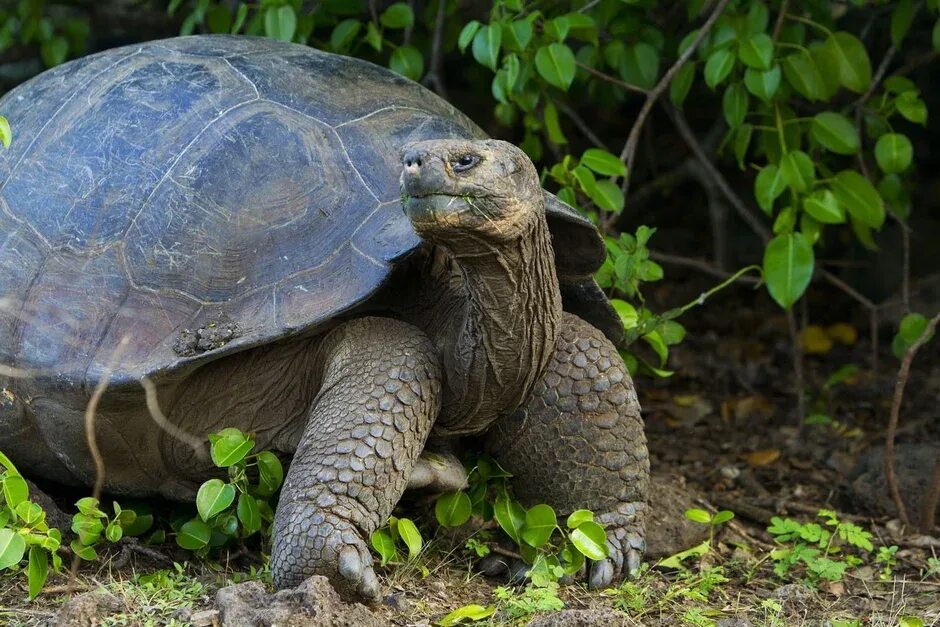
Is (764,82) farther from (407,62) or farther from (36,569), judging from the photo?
(36,569)

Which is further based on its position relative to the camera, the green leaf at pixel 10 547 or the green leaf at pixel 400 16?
the green leaf at pixel 400 16

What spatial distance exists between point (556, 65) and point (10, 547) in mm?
2268

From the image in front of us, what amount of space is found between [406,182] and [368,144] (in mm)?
853

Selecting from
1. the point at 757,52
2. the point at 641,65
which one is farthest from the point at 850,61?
the point at 641,65

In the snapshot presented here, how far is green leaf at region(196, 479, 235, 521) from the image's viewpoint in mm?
3230

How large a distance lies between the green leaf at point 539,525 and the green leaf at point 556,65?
142 centimetres

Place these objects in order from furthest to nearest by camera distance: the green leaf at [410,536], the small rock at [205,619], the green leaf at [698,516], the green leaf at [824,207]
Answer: the green leaf at [824,207] < the green leaf at [698,516] < the green leaf at [410,536] < the small rock at [205,619]

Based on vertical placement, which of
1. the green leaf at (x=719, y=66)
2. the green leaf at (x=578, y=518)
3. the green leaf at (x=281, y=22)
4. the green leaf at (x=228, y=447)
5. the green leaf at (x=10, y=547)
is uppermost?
the green leaf at (x=719, y=66)

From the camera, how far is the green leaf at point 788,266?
4.16 meters

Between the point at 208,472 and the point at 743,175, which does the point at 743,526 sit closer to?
the point at 208,472

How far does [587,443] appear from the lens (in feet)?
11.7

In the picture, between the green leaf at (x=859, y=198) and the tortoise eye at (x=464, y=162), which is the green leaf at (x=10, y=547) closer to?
the tortoise eye at (x=464, y=162)

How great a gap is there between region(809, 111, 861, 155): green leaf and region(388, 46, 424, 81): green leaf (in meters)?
1.48

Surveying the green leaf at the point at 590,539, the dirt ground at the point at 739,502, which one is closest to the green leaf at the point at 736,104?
the dirt ground at the point at 739,502
